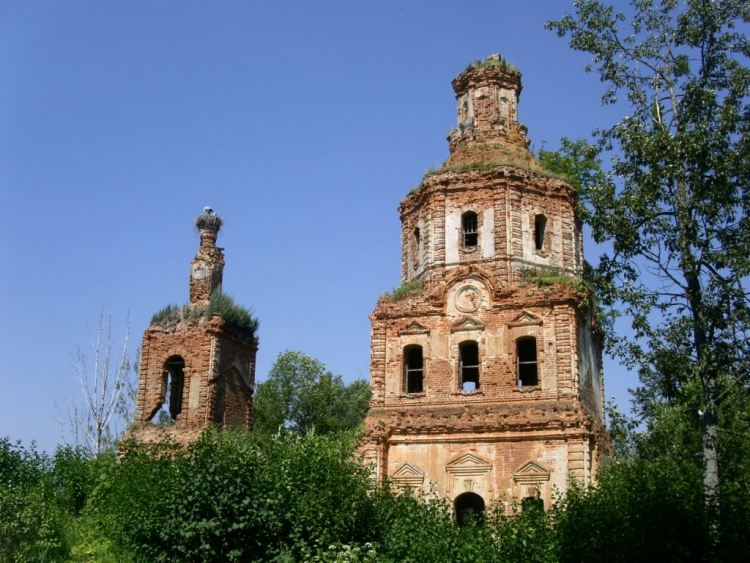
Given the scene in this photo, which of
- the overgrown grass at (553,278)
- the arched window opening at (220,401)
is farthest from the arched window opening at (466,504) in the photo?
the arched window opening at (220,401)

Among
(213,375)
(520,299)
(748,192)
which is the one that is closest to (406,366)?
(520,299)

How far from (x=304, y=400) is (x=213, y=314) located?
39.3 feet

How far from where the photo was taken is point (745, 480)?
21.5 m

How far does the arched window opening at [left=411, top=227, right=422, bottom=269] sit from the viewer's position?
23938 millimetres

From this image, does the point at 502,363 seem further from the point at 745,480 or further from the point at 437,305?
the point at 745,480

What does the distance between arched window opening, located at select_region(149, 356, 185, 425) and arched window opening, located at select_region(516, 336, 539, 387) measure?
9.59 m

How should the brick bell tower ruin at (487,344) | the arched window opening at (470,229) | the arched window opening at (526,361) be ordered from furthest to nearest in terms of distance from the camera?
the arched window opening at (470,229)
the arched window opening at (526,361)
the brick bell tower ruin at (487,344)

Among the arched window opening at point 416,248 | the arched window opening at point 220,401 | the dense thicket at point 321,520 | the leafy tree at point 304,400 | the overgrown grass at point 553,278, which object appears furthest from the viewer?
the leafy tree at point 304,400

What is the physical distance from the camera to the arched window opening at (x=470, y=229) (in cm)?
2305

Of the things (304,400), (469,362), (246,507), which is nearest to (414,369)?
(469,362)

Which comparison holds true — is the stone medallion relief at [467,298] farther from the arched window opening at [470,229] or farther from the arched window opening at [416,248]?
the arched window opening at [416,248]

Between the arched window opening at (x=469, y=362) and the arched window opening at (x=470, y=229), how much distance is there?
2.68 m

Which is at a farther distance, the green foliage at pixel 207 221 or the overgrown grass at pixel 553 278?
the green foliage at pixel 207 221

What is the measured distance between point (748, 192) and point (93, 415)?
71.5 ft
